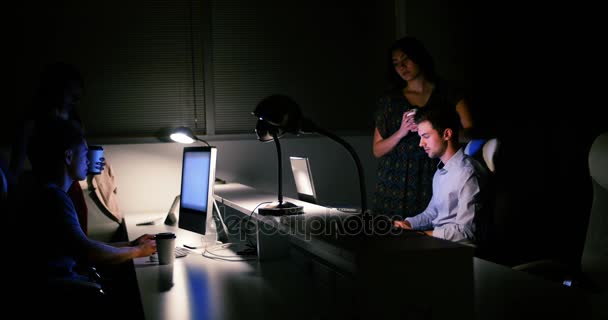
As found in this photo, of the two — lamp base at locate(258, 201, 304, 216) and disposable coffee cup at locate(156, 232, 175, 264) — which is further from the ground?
lamp base at locate(258, 201, 304, 216)

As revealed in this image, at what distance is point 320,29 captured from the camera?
4.23 m

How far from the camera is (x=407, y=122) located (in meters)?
2.93

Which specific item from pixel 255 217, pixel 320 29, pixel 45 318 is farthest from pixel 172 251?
pixel 320 29

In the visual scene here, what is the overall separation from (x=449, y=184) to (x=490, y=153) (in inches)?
26.8

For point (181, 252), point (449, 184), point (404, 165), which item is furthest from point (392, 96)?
point (181, 252)

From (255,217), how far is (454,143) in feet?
3.22

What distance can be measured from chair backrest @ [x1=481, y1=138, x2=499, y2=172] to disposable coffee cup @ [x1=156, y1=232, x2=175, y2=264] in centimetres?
170

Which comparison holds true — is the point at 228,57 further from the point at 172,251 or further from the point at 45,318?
the point at 45,318

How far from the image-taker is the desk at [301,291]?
143 centimetres

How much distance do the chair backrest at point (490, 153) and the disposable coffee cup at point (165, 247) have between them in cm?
170

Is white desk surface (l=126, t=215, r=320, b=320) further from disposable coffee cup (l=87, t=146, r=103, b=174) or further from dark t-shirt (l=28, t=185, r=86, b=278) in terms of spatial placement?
disposable coffee cup (l=87, t=146, r=103, b=174)

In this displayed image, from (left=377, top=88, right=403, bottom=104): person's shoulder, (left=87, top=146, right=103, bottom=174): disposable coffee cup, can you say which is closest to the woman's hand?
(left=377, top=88, right=403, bottom=104): person's shoulder

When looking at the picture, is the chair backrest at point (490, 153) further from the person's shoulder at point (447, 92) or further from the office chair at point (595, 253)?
the office chair at point (595, 253)

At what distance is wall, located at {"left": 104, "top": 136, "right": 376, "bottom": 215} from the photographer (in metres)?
3.74
